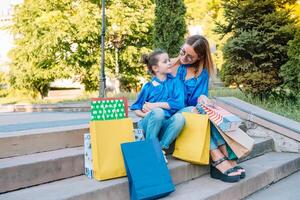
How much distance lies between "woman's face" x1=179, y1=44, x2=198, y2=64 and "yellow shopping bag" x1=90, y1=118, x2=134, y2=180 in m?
1.16

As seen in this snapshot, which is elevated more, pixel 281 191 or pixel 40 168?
pixel 40 168

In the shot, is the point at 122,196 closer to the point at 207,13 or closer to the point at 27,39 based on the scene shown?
the point at 27,39

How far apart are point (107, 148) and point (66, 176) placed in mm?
402

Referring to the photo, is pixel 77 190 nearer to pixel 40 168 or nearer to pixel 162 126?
pixel 40 168

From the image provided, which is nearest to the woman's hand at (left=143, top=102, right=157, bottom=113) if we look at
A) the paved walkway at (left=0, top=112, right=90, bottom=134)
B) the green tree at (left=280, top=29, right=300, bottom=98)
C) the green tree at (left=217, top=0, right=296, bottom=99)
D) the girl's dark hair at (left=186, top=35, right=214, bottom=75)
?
the girl's dark hair at (left=186, top=35, right=214, bottom=75)

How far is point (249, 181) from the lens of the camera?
3732 millimetres

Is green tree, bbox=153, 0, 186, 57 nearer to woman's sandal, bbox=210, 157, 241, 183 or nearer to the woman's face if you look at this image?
the woman's face

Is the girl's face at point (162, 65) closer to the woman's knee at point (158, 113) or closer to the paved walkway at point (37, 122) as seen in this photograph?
the woman's knee at point (158, 113)

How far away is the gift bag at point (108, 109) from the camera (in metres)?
3.21

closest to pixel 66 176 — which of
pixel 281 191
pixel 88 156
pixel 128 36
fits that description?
pixel 88 156

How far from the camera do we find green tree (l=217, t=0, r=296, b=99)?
25.7 feet

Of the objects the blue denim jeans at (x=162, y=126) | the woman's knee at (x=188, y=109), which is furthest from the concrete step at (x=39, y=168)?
the woman's knee at (x=188, y=109)

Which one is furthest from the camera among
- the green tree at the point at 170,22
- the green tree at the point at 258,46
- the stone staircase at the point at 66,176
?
the green tree at the point at 170,22

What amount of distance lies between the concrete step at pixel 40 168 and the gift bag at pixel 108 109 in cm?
36
